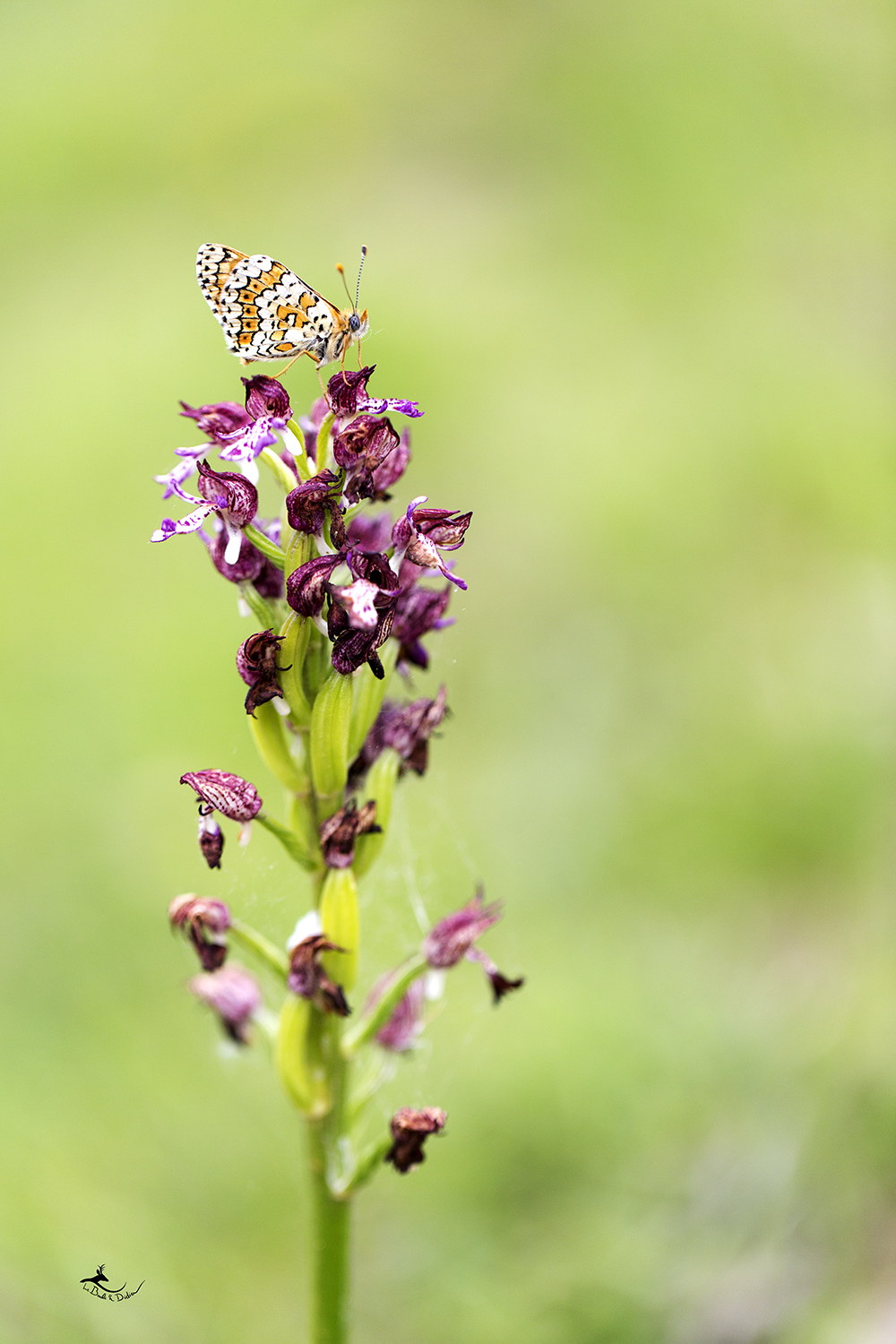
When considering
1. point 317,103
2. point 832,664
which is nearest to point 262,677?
point 832,664

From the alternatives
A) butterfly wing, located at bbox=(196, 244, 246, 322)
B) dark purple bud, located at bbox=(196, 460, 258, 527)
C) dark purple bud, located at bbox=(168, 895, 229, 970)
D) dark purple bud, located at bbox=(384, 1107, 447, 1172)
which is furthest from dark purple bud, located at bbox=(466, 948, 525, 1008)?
butterfly wing, located at bbox=(196, 244, 246, 322)

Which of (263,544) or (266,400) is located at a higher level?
(266,400)

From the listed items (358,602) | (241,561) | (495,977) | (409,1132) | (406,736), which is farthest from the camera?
(495,977)

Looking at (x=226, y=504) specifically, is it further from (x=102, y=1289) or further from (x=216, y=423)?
(x=102, y=1289)

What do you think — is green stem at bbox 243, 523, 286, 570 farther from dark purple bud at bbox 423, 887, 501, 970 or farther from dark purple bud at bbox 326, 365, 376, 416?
dark purple bud at bbox 423, 887, 501, 970

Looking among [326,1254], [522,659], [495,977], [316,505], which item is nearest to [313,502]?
[316,505]

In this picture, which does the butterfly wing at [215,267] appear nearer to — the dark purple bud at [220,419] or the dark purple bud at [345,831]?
the dark purple bud at [220,419]

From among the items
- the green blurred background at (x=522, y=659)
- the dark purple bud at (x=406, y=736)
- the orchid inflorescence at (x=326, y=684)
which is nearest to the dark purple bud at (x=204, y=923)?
the orchid inflorescence at (x=326, y=684)

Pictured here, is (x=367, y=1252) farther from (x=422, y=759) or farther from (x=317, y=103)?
(x=317, y=103)
